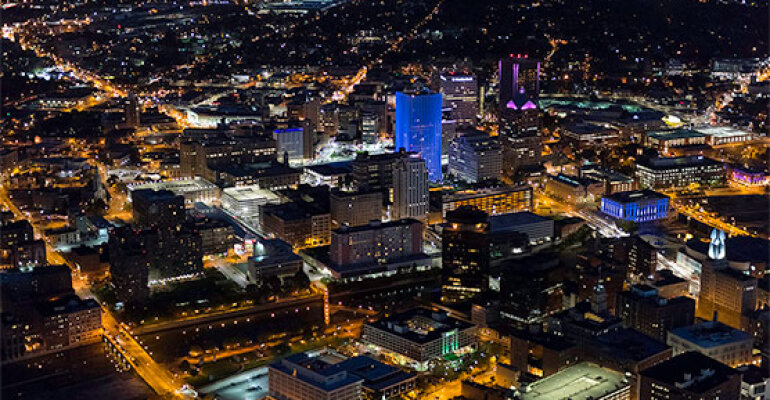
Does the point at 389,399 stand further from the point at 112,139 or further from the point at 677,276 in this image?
the point at 112,139

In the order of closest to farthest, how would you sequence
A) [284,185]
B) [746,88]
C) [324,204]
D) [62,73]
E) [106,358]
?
[106,358] < [324,204] < [284,185] < [746,88] < [62,73]

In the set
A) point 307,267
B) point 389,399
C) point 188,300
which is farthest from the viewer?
point 307,267

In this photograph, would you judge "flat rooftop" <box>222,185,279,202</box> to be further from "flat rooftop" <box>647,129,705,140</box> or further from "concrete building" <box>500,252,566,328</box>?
"flat rooftop" <box>647,129,705,140</box>

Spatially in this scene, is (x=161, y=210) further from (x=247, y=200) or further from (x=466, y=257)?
(x=466, y=257)

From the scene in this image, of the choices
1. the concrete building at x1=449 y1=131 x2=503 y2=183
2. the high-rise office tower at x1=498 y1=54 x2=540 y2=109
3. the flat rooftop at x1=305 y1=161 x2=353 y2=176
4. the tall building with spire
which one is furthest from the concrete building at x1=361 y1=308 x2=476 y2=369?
the high-rise office tower at x1=498 y1=54 x2=540 y2=109

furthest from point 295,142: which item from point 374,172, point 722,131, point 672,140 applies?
point 722,131

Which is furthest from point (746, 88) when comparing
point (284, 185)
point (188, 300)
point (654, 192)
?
point (188, 300)

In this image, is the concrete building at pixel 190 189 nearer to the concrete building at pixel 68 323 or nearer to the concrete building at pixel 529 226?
the concrete building at pixel 529 226
